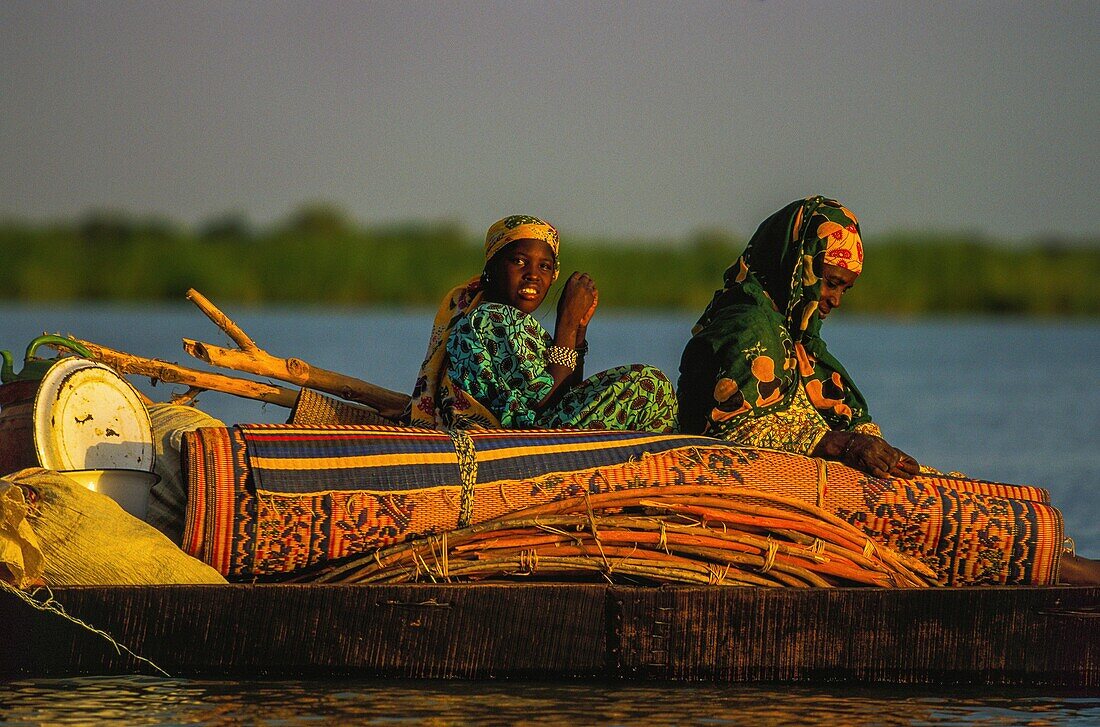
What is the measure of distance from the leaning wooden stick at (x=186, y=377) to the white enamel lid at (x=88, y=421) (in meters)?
0.67

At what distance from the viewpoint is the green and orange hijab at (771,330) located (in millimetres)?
6105

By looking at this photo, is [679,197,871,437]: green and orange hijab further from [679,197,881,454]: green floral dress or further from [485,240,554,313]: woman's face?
[485,240,554,313]: woman's face

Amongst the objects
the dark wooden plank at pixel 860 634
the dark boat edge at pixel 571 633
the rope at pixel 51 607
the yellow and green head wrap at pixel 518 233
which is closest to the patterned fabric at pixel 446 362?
the yellow and green head wrap at pixel 518 233

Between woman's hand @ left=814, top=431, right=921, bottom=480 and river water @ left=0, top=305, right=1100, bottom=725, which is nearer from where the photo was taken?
river water @ left=0, top=305, right=1100, bottom=725

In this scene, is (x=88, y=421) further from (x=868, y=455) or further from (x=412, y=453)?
(x=868, y=455)

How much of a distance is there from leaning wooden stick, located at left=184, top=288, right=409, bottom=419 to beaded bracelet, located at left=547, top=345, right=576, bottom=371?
1.02 metres

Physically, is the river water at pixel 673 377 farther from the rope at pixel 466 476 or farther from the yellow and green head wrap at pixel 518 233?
the yellow and green head wrap at pixel 518 233

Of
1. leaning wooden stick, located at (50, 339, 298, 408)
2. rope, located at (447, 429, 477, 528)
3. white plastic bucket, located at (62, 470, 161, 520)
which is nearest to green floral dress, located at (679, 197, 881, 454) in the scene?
rope, located at (447, 429, 477, 528)

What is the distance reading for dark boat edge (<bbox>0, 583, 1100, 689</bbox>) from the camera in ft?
17.8

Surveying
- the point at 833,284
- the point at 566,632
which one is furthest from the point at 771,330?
the point at 566,632

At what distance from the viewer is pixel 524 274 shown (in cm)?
614

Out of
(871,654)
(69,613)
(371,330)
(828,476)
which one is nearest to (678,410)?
(828,476)

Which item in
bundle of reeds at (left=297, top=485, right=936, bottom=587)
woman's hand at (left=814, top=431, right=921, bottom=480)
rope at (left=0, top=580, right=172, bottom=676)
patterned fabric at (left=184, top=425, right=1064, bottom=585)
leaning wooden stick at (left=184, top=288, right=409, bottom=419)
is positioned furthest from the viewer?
leaning wooden stick at (left=184, top=288, right=409, bottom=419)

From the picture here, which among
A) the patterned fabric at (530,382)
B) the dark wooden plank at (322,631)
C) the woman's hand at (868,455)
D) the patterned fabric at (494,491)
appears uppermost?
the patterned fabric at (530,382)
